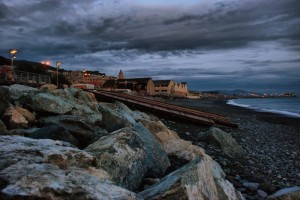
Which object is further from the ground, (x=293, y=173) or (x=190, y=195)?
(x=190, y=195)

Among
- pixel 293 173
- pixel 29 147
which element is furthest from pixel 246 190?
pixel 29 147

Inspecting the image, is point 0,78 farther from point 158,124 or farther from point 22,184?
point 22,184

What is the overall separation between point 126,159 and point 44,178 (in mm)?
2409

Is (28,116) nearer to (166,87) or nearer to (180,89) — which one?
(166,87)

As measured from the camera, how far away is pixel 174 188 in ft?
12.6

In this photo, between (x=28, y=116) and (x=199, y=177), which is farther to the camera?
(x=28, y=116)

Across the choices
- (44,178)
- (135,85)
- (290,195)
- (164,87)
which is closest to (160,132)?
(290,195)

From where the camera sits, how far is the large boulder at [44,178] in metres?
2.82

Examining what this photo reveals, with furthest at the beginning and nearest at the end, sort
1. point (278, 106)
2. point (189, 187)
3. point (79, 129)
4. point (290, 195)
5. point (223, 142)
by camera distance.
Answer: point (278, 106) → point (223, 142) → point (79, 129) → point (290, 195) → point (189, 187)

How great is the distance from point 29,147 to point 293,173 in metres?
8.38

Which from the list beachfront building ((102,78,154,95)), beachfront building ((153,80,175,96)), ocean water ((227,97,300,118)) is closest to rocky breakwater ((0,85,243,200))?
ocean water ((227,97,300,118))

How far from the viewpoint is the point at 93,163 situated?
4.48 metres

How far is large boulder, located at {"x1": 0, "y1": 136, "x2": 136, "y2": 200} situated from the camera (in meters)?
2.82

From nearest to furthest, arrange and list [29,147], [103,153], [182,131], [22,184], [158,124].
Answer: [22,184], [29,147], [103,153], [158,124], [182,131]
